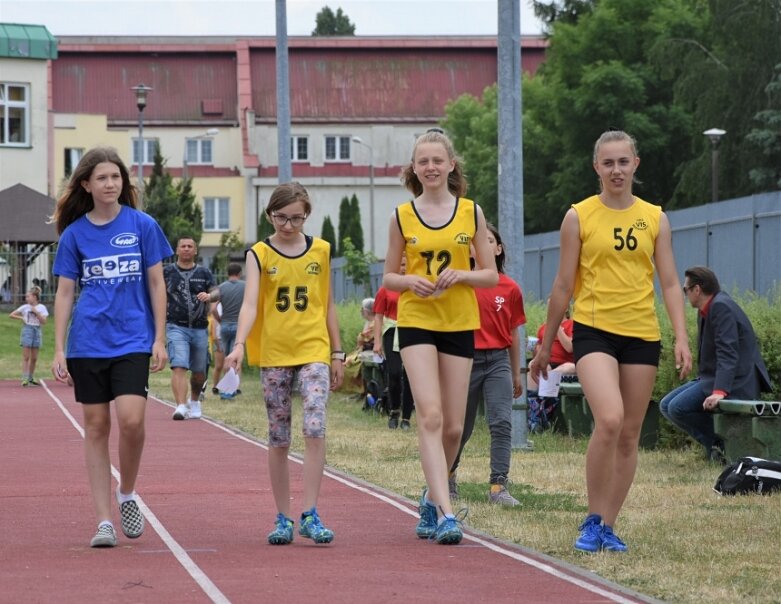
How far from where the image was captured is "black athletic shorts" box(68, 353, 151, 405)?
9.40 meters

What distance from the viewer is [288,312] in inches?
377

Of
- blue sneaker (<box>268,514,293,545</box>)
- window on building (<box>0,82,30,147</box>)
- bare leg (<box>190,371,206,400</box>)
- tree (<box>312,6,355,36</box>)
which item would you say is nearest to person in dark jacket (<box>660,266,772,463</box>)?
blue sneaker (<box>268,514,293,545</box>)

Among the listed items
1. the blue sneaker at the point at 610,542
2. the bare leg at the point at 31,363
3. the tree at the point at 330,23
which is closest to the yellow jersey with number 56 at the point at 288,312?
the blue sneaker at the point at 610,542

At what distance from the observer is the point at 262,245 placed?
9656 mm

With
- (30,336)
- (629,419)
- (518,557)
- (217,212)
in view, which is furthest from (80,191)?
(217,212)

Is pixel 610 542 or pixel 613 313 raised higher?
pixel 613 313

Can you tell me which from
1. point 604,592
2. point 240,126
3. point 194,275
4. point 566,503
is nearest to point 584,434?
point 194,275

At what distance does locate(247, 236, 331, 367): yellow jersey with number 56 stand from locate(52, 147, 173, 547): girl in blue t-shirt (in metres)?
0.54

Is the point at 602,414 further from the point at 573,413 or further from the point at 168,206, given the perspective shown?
the point at 168,206

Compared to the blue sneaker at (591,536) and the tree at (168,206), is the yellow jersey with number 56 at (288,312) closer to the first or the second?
the blue sneaker at (591,536)

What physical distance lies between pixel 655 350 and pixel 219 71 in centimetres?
8087

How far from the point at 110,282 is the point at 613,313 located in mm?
2675

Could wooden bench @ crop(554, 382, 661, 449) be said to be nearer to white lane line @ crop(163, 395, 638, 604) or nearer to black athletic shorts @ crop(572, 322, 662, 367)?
white lane line @ crop(163, 395, 638, 604)

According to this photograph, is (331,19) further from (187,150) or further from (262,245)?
(262,245)
